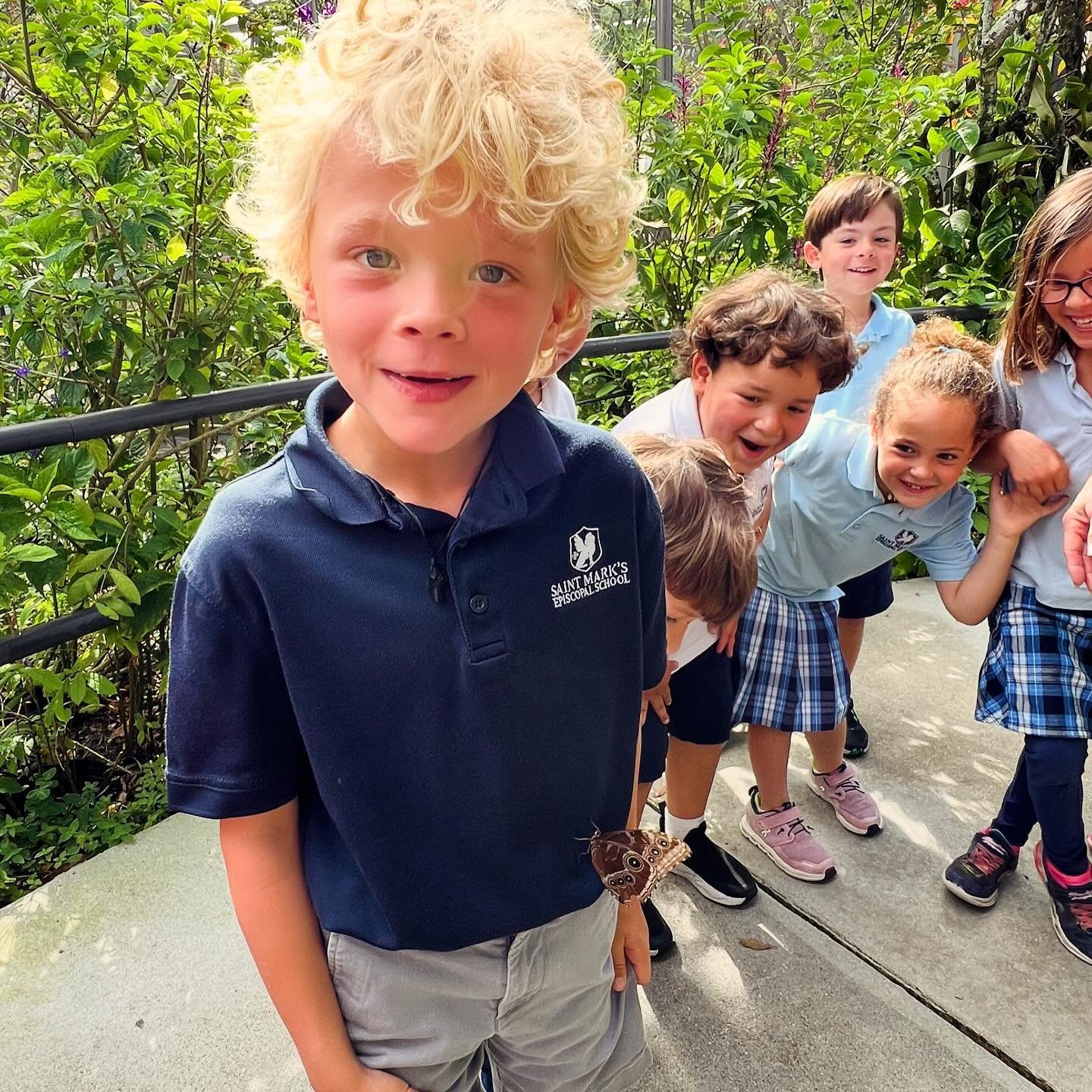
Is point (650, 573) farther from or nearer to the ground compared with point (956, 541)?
farther from the ground

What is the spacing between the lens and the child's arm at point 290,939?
A: 3.05 feet

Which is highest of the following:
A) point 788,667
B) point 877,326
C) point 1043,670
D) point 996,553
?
point 877,326

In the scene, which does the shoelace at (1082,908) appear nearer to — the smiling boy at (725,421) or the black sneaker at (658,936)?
the smiling boy at (725,421)

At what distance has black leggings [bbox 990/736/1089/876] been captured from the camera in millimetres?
1836

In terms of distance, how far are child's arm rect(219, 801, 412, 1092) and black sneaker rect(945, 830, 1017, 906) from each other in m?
1.53

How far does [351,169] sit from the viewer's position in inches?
30.4

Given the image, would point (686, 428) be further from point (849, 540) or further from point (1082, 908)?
point (1082, 908)

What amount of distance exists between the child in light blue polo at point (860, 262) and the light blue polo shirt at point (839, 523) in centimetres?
52

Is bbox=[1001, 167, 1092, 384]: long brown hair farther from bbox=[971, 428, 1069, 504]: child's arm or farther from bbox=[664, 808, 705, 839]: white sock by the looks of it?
bbox=[664, 808, 705, 839]: white sock

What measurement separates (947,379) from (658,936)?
1305mm

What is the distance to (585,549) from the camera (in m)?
0.97

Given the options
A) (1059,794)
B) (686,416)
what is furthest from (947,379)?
(1059,794)

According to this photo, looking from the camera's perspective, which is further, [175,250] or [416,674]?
[175,250]

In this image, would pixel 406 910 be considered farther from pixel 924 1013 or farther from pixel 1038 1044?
pixel 1038 1044
